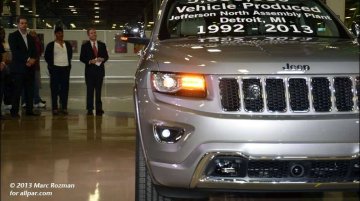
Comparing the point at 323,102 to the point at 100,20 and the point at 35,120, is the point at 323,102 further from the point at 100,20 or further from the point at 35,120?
the point at 100,20

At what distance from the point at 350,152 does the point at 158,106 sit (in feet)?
3.77

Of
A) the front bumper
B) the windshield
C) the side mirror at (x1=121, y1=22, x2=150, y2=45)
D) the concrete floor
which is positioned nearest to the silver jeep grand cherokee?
the front bumper

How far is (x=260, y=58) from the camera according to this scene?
3568 millimetres

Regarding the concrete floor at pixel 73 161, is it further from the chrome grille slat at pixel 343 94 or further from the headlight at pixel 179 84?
the chrome grille slat at pixel 343 94

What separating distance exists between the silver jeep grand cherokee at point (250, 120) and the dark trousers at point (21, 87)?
22.5 feet

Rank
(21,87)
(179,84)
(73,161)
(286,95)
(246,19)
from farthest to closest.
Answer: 1. (21,87)
2. (73,161)
3. (246,19)
4. (179,84)
5. (286,95)

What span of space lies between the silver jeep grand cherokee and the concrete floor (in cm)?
129

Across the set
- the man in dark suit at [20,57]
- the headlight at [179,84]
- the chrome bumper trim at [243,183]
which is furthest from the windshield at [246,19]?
the man in dark suit at [20,57]

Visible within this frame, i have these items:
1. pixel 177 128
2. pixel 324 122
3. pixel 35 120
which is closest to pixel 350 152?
pixel 324 122

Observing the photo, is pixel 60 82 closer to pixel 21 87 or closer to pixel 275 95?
pixel 21 87

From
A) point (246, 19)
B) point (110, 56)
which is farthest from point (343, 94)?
point (110, 56)

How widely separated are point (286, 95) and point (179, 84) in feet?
2.12

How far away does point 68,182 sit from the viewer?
5406 millimetres

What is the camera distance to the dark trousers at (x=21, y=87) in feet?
33.4
